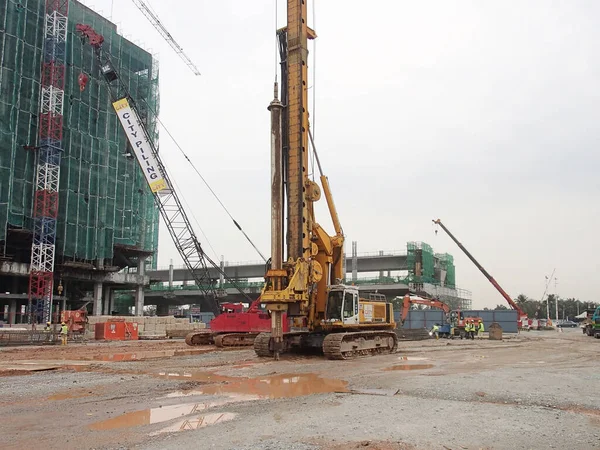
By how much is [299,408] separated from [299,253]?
33.9 ft

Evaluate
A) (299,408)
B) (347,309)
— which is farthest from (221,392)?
(347,309)

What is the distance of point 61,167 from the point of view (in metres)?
61.0

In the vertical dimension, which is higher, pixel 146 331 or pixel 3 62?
pixel 3 62

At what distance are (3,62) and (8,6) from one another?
619 cm

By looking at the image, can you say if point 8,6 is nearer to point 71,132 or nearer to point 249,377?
point 71,132

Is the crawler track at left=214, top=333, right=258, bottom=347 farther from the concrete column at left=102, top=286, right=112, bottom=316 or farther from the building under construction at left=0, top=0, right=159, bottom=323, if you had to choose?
the concrete column at left=102, top=286, right=112, bottom=316

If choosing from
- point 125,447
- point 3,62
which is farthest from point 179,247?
point 125,447

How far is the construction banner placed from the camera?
58.4 meters

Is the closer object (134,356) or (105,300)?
(134,356)

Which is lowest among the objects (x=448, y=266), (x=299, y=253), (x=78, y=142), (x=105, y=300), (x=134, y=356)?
(x=134, y=356)

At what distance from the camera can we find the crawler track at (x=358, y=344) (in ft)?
65.5

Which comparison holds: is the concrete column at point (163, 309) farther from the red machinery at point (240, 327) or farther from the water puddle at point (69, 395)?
the water puddle at point (69, 395)

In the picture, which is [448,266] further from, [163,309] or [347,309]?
[347,309]

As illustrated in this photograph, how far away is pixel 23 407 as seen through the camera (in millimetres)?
10406
